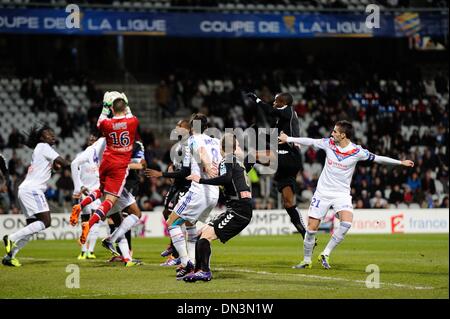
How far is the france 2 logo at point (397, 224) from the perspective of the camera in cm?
2795

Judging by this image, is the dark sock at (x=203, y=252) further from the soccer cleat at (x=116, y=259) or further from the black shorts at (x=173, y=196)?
the soccer cleat at (x=116, y=259)

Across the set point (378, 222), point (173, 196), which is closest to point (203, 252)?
point (173, 196)

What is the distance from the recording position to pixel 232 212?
490 inches

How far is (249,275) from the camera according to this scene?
1343cm

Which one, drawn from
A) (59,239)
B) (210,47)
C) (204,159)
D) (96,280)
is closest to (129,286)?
(96,280)

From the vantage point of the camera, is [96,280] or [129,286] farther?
[96,280]

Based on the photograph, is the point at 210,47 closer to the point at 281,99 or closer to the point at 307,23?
the point at 307,23

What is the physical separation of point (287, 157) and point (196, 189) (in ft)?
12.0

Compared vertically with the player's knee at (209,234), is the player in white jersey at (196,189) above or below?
above

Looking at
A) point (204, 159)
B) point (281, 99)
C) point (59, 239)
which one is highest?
point (281, 99)

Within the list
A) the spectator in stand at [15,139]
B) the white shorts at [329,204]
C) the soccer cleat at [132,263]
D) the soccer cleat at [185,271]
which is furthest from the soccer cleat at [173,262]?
the spectator in stand at [15,139]

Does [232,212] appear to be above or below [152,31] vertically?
below

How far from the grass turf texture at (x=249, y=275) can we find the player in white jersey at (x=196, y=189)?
1.72ft

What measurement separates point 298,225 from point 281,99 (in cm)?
228
